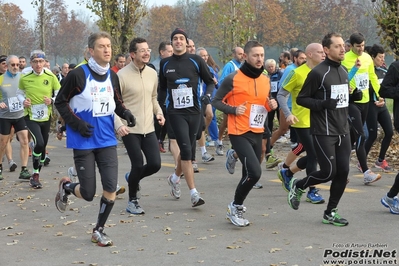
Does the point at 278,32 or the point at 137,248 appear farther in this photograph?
the point at 278,32

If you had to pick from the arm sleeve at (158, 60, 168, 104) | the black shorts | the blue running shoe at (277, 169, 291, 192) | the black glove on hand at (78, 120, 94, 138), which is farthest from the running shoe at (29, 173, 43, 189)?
the black glove on hand at (78, 120, 94, 138)

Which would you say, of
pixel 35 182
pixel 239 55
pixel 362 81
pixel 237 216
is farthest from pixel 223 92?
pixel 239 55

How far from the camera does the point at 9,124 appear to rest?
12.7 meters

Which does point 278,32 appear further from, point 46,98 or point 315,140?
point 315,140

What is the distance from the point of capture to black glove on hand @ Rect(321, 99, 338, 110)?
25.2ft

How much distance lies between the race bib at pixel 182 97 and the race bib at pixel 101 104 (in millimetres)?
2159

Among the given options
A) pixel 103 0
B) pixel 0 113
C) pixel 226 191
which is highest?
pixel 103 0

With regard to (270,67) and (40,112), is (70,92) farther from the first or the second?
(270,67)

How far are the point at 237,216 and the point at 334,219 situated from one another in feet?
3.40

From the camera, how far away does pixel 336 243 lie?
23.2ft

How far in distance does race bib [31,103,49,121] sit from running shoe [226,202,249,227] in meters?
4.91

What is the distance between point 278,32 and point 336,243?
49.9m

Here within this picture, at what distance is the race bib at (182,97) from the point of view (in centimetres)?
955

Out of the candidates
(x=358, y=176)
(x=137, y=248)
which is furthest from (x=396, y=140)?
(x=137, y=248)
